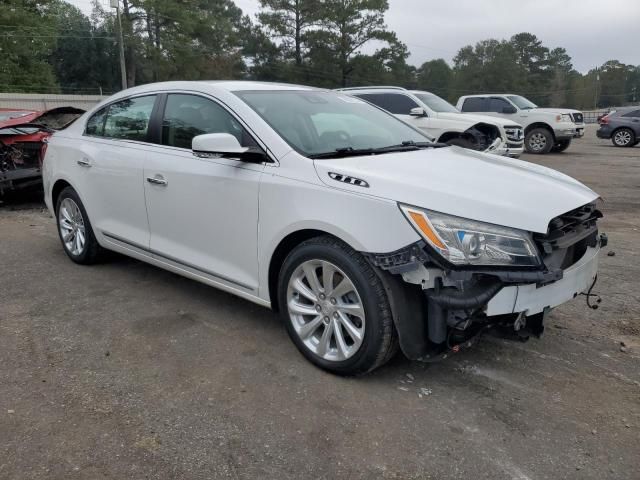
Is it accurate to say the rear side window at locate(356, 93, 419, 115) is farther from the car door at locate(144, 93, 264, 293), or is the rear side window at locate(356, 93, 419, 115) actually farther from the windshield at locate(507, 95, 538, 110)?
the car door at locate(144, 93, 264, 293)

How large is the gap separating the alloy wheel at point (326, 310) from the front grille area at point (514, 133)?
1107 centimetres

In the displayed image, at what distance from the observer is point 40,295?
4.45 meters

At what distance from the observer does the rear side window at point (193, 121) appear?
3.61 meters

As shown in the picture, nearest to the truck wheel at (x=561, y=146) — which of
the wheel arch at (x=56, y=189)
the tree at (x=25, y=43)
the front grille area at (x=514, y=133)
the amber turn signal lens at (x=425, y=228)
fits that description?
the front grille area at (x=514, y=133)

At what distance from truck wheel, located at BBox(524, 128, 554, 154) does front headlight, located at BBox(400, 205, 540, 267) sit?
16160mm

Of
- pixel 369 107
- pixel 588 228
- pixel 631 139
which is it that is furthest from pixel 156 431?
pixel 631 139

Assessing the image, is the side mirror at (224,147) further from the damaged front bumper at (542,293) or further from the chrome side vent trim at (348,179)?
the damaged front bumper at (542,293)

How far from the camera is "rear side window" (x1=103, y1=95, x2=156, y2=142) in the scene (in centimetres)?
431

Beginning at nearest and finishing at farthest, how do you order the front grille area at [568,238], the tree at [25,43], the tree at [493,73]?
the front grille area at [568,238], the tree at [25,43], the tree at [493,73]

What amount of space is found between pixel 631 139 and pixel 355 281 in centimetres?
2102

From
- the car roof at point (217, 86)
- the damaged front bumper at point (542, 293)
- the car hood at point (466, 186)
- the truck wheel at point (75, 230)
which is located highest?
the car roof at point (217, 86)

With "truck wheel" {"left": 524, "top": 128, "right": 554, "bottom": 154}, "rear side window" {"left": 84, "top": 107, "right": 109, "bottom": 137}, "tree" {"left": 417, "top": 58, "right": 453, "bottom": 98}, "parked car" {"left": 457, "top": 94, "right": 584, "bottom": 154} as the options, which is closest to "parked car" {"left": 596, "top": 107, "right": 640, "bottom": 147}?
"parked car" {"left": 457, "top": 94, "right": 584, "bottom": 154}

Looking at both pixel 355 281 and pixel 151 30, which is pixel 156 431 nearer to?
pixel 355 281

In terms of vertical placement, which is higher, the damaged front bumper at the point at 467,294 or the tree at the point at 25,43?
the tree at the point at 25,43
